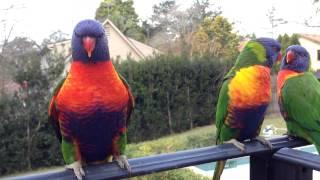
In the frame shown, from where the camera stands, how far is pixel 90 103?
51.9 inches

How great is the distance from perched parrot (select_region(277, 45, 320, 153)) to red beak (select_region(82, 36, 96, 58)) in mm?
973

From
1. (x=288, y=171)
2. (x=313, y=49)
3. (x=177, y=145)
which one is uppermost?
(x=288, y=171)

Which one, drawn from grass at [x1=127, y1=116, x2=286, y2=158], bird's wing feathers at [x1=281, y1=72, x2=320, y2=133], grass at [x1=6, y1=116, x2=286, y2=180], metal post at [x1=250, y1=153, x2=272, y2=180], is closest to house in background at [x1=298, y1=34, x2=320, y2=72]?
grass at [x1=6, y1=116, x2=286, y2=180]

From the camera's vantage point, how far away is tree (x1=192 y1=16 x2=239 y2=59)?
1498 centimetres

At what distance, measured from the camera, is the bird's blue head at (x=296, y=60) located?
7.20ft

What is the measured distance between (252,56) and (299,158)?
1.04 meters

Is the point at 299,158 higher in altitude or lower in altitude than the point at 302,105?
higher

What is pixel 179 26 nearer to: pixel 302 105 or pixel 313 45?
pixel 313 45

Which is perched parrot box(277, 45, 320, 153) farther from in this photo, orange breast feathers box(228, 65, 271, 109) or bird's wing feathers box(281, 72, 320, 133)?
orange breast feathers box(228, 65, 271, 109)

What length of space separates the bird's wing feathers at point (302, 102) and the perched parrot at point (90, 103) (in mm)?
901

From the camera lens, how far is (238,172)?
18.2 ft

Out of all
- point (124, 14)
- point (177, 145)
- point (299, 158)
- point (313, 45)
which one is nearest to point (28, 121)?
point (177, 145)

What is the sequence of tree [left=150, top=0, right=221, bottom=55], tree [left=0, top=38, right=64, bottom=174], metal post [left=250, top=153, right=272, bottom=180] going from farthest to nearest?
tree [left=150, top=0, right=221, bottom=55] → tree [left=0, top=38, right=64, bottom=174] → metal post [left=250, top=153, right=272, bottom=180]

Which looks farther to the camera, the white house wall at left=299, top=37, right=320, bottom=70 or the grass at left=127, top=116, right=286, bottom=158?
the white house wall at left=299, top=37, right=320, bottom=70
